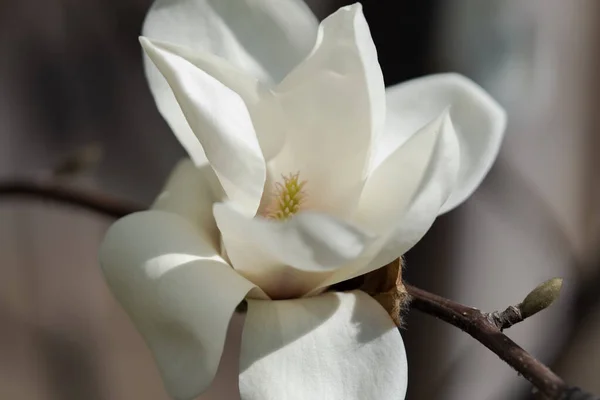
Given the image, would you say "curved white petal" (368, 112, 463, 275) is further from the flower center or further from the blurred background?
the blurred background

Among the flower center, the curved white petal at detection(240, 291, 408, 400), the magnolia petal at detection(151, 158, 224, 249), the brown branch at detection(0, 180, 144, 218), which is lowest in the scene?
the brown branch at detection(0, 180, 144, 218)

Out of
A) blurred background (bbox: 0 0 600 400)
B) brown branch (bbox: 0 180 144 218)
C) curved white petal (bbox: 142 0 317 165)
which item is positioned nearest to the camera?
curved white petal (bbox: 142 0 317 165)

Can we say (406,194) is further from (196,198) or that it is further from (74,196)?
(74,196)

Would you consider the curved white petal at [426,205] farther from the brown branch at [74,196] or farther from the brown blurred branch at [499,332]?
the brown branch at [74,196]

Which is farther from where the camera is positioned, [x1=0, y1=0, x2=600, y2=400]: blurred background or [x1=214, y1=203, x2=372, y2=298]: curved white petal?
[x1=0, y1=0, x2=600, y2=400]: blurred background

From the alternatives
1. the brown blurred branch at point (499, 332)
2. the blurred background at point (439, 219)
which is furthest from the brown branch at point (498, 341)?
the blurred background at point (439, 219)

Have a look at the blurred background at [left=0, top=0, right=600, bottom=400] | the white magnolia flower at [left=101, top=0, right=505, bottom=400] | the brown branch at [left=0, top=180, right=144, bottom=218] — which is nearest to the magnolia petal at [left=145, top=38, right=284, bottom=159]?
the white magnolia flower at [left=101, top=0, right=505, bottom=400]
